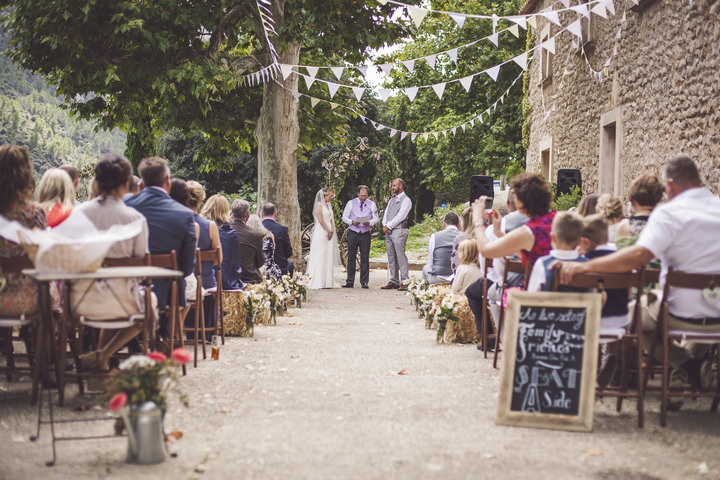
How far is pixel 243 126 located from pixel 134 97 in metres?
2.61

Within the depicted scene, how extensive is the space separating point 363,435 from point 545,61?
1437 cm

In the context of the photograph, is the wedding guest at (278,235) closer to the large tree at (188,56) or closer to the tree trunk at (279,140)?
the large tree at (188,56)

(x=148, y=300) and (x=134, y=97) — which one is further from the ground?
(x=134, y=97)

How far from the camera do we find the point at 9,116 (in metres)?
34.9

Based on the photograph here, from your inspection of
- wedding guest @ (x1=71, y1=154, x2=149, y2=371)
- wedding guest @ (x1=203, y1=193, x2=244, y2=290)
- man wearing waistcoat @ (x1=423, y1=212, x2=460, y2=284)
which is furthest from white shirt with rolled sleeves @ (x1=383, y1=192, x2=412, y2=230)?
wedding guest @ (x1=71, y1=154, x2=149, y2=371)

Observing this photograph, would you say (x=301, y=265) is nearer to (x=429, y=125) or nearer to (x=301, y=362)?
(x=301, y=362)

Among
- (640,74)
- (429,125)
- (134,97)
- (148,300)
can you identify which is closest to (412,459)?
(148,300)

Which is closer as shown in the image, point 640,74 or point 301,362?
point 301,362

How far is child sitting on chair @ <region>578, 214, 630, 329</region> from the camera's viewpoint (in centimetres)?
485

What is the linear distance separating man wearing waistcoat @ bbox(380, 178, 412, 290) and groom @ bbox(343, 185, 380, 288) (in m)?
0.37

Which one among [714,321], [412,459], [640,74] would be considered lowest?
[412,459]

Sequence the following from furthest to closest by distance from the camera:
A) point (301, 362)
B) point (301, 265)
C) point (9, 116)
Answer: point (9, 116), point (301, 265), point (301, 362)

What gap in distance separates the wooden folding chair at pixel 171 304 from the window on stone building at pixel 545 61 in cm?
1232

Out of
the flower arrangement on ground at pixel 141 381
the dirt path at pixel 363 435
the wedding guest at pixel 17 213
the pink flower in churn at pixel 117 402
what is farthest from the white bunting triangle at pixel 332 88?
the pink flower in churn at pixel 117 402
